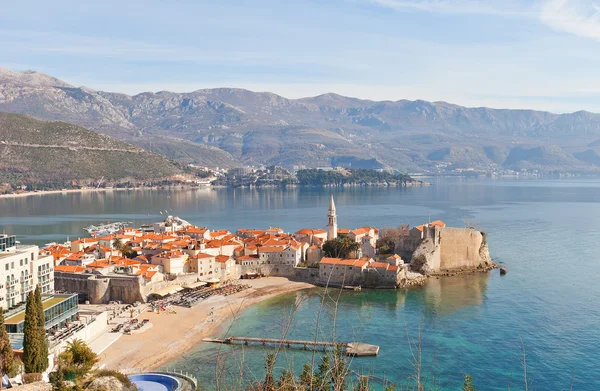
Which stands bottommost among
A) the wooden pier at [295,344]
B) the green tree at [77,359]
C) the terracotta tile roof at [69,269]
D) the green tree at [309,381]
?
the wooden pier at [295,344]

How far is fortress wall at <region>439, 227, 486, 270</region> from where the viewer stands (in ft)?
108

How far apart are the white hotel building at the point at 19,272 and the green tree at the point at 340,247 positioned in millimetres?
15491

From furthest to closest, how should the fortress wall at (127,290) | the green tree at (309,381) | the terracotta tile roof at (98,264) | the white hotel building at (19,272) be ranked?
the terracotta tile roof at (98,264)
the fortress wall at (127,290)
the white hotel building at (19,272)
the green tree at (309,381)

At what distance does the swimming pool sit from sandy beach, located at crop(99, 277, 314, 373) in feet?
4.04

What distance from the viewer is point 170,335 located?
70.5 feet

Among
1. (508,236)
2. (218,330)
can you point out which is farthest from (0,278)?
(508,236)

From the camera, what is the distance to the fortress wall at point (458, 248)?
32.9m

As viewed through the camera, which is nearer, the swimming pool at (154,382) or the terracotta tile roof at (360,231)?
the swimming pool at (154,382)

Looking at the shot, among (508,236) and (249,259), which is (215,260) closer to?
(249,259)

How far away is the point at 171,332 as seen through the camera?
21.8 metres

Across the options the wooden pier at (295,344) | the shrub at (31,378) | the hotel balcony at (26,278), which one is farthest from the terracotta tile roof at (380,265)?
the shrub at (31,378)

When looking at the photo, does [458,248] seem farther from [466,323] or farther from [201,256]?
[201,256]

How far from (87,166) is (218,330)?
345 feet

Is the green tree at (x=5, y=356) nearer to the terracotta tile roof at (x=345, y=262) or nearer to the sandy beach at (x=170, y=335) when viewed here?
the sandy beach at (x=170, y=335)
